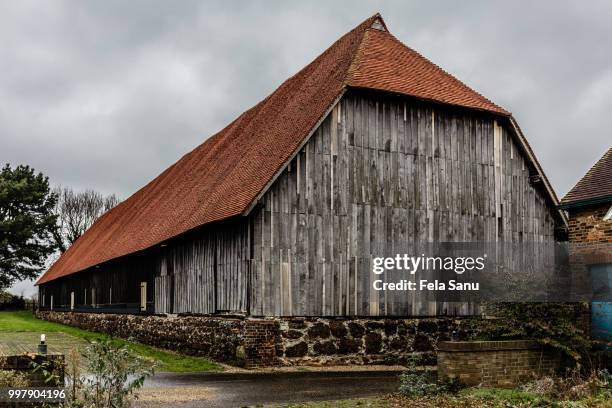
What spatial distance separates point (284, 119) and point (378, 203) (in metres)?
3.73

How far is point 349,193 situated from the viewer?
1802cm

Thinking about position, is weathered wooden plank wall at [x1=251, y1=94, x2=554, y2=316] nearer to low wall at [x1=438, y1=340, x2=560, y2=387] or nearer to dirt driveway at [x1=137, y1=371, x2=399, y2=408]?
dirt driveway at [x1=137, y1=371, x2=399, y2=408]

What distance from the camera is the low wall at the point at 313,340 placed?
1648 cm

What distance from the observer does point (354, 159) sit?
1812 cm

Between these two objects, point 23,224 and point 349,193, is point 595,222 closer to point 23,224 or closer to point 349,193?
point 349,193

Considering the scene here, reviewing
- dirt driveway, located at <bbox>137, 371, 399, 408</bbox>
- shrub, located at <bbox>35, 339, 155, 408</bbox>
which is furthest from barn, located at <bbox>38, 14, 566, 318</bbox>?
shrub, located at <bbox>35, 339, 155, 408</bbox>

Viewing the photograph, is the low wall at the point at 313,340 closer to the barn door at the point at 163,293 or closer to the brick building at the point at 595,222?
the barn door at the point at 163,293

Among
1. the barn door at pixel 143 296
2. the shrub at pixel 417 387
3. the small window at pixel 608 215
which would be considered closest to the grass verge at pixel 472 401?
the shrub at pixel 417 387

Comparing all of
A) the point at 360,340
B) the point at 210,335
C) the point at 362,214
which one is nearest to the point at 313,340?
the point at 360,340

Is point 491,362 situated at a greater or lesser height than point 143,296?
lesser

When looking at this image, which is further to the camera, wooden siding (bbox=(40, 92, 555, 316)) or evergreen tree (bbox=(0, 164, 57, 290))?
evergreen tree (bbox=(0, 164, 57, 290))

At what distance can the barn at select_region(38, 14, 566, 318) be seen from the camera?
17125mm

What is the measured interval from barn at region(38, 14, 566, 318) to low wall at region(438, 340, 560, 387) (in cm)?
575

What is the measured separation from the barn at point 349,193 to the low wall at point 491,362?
18.9ft
